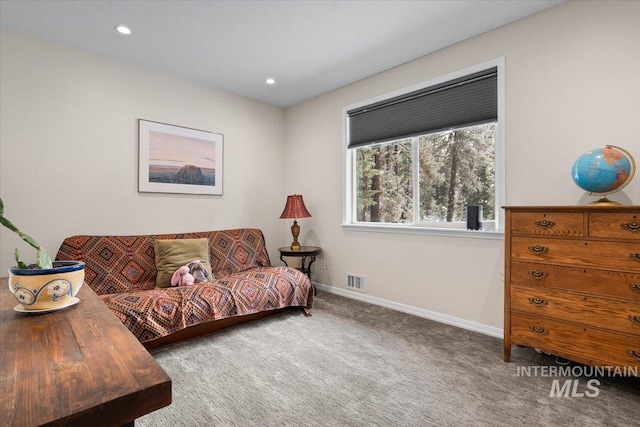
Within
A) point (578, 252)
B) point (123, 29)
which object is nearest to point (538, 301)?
point (578, 252)

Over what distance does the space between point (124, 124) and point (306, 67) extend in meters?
1.93

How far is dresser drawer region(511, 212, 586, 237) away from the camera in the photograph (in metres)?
1.86

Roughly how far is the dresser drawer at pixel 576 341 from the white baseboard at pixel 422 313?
55 centimetres

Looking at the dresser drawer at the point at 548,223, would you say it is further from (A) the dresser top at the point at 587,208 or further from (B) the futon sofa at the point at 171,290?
(B) the futon sofa at the point at 171,290

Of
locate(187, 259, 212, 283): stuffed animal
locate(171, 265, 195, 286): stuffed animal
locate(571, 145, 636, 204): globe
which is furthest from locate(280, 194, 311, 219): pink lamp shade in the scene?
locate(571, 145, 636, 204): globe

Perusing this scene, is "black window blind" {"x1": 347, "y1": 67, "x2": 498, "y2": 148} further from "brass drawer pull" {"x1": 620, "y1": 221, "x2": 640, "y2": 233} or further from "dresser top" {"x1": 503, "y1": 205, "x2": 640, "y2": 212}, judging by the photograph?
"brass drawer pull" {"x1": 620, "y1": 221, "x2": 640, "y2": 233}

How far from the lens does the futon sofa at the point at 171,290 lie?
2275 millimetres

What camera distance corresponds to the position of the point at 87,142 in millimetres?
2928

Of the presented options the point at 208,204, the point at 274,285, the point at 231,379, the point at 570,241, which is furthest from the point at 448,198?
the point at 208,204

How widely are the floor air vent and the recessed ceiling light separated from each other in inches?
124

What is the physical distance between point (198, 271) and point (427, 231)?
2.21 m

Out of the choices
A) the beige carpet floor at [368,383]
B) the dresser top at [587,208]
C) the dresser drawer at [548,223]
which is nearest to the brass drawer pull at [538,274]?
the dresser drawer at [548,223]

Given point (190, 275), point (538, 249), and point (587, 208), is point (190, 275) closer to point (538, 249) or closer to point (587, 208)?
point (538, 249)

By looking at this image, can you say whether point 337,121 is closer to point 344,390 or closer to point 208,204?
point 208,204
